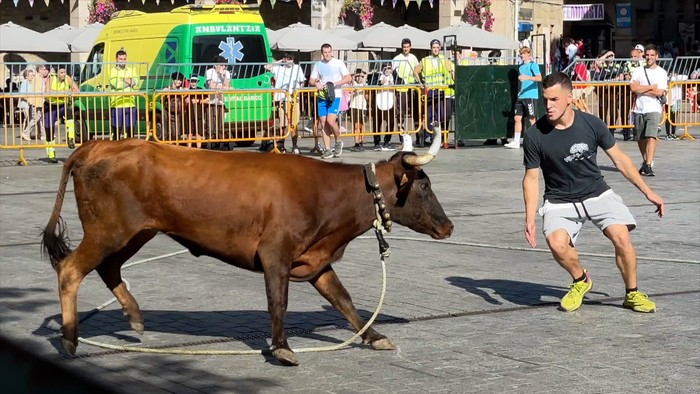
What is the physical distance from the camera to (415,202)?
252 inches

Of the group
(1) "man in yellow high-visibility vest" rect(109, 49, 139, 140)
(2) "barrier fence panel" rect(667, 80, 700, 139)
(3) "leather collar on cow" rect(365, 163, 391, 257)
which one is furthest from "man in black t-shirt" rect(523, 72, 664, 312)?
(2) "barrier fence panel" rect(667, 80, 700, 139)

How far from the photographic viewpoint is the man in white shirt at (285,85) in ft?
69.1

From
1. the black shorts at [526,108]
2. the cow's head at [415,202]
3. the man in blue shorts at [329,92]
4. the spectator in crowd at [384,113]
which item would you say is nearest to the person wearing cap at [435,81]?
the spectator in crowd at [384,113]

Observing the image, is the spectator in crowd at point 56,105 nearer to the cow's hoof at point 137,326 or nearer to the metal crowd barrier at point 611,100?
the metal crowd barrier at point 611,100

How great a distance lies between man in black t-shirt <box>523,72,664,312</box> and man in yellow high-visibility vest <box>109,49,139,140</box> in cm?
1312

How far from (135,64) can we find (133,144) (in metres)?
14.8

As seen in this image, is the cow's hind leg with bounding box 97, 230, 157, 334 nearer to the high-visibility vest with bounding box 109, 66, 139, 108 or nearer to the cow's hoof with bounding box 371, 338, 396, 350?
the cow's hoof with bounding box 371, 338, 396, 350

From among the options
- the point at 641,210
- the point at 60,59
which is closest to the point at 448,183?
the point at 641,210

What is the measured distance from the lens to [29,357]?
115 cm

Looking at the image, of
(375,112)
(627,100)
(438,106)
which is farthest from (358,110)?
(627,100)

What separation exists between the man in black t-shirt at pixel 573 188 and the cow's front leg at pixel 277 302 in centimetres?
215

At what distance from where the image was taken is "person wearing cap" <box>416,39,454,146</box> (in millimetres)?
22359

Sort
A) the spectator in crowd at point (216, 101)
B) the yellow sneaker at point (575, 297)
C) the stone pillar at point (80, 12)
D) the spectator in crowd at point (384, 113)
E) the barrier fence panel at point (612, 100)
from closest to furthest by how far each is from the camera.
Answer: the yellow sneaker at point (575, 297)
the spectator in crowd at point (216, 101)
the spectator in crowd at point (384, 113)
the barrier fence panel at point (612, 100)
the stone pillar at point (80, 12)

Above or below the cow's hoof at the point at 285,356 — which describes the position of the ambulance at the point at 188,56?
above
